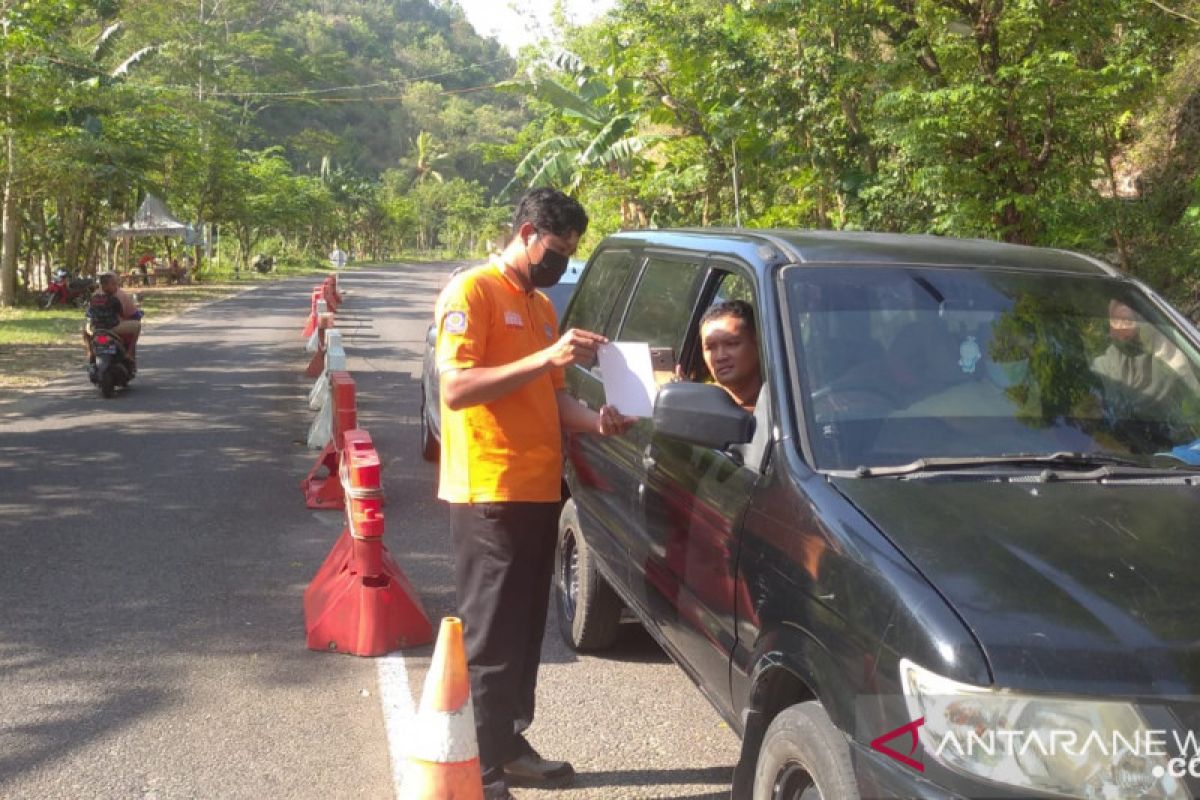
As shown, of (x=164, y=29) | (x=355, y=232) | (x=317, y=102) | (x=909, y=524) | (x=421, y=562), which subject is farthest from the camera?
(x=355, y=232)

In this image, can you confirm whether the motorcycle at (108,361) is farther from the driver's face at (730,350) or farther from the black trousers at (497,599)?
the driver's face at (730,350)

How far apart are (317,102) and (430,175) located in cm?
3945

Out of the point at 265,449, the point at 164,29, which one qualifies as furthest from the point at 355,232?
the point at 265,449

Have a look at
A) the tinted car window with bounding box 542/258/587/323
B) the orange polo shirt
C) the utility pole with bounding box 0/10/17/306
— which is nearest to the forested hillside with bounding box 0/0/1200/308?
the utility pole with bounding box 0/10/17/306

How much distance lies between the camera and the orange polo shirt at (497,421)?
12.1 feet

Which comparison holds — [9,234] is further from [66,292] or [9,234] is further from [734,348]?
[734,348]

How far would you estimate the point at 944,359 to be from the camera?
Result: 142 inches

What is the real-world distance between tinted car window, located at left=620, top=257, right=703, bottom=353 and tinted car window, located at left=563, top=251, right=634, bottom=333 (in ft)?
0.88

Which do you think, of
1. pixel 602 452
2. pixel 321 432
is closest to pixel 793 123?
pixel 321 432

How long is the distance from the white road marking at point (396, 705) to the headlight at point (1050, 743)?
7.57ft

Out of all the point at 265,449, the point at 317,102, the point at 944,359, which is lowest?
the point at 265,449

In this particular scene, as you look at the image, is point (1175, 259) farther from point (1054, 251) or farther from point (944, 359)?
point (944, 359)

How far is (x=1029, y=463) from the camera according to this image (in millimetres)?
3197

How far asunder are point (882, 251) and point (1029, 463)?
1.05 meters
